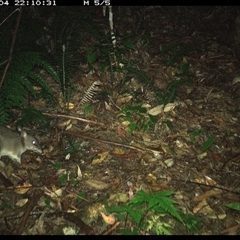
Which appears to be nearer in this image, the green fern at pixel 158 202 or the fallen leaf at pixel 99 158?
the green fern at pixel 158 202

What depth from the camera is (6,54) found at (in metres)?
4.47

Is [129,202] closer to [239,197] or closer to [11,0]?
[239,197]

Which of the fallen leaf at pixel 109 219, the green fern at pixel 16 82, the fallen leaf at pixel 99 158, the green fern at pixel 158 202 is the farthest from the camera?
the green fern at pixel 16 82

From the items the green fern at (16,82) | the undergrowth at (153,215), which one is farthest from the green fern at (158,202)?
the green fern at (16,82)

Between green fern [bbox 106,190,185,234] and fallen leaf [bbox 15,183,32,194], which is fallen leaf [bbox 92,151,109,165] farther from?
fallen leaf [bbox 15,183,32,194]

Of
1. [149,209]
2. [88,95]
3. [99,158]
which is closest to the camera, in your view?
[149,209]

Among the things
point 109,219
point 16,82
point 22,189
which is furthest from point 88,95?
point 109,219

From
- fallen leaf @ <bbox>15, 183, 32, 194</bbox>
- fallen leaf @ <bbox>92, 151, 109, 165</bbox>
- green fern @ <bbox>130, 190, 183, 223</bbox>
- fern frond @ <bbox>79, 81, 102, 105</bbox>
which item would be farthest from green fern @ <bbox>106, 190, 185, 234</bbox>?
fern frond @ <bbox>79, 81, 102, 105</bbox>

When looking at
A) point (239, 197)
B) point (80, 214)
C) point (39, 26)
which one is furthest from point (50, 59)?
point (239, 197)

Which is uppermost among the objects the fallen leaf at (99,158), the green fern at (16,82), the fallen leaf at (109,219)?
the green fern at (16,82)

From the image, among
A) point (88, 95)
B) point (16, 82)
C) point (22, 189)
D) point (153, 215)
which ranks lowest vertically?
point (153, 215)

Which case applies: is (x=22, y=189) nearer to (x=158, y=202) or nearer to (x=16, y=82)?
(x=16, y=82)

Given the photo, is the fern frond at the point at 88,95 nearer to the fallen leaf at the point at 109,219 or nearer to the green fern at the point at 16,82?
the green fern at the point at 16,82

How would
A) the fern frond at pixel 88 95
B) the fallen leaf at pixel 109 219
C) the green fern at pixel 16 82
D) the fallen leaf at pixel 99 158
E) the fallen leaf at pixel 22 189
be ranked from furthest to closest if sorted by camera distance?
the fern frond at pixel 88 95
the green fern at pixel 16 82
the fallen leaf at pixel 99 158
the fallen leaf at pixel 22 189
the fallen leaf at pixel 109 219
